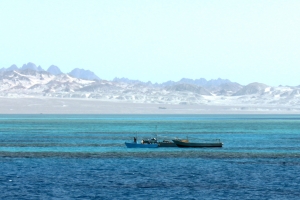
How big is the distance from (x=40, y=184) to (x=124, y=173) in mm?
9762

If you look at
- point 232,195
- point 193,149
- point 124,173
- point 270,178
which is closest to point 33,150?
point 193,149

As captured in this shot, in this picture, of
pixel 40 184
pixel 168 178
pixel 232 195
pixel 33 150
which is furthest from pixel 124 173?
pixel 33 150

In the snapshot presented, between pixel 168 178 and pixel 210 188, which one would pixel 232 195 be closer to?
pixel 210 188

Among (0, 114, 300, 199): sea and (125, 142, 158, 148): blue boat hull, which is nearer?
(0, 114, 300, 199): sea

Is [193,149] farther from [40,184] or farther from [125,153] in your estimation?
[40,184]

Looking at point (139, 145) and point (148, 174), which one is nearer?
point (148, 174)

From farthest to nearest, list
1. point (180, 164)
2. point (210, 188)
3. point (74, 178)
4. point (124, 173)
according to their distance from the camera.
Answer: point (180, 164)
point (124, 173)
point (74, 178)
point (210, 188)

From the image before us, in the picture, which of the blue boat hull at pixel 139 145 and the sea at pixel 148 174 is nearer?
the sea at pixel 148 174

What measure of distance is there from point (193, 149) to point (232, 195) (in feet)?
151

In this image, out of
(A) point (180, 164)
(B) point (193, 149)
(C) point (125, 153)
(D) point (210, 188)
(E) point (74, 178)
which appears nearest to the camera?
(D) point (210, 188)

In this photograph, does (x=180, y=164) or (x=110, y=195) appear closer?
(x=110, y=195)

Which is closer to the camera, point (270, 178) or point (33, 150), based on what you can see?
point (270, 178)

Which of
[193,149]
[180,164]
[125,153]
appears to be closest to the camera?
[180,164]

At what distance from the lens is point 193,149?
93.6 m
